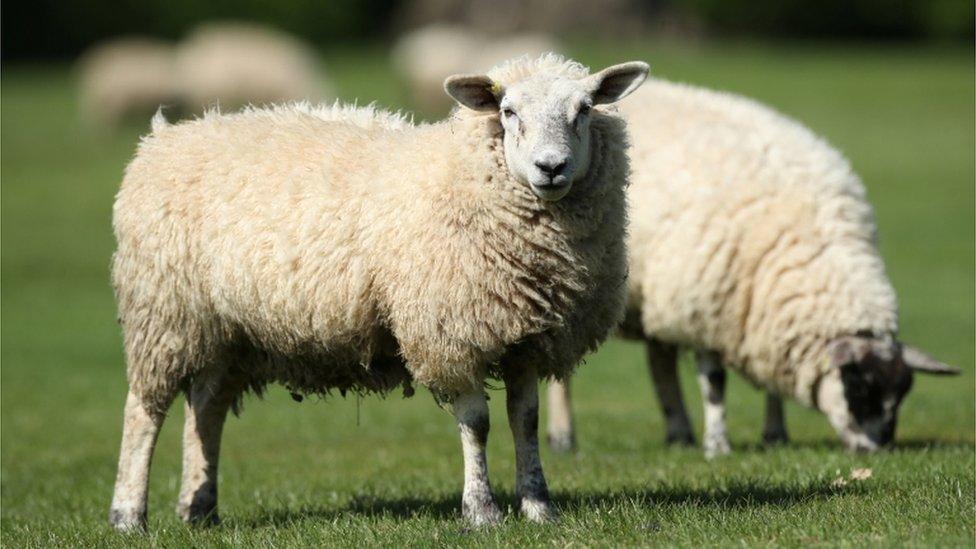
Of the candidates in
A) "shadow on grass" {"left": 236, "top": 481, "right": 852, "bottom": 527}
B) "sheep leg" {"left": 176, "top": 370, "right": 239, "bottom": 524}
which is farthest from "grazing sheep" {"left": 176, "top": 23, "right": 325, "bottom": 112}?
"shadow on grass" {"left": 236, "top": 481, "right": 852, "bottom": 527}

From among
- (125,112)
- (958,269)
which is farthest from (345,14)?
(958,269)

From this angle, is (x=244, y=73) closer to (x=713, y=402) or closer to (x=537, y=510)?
(x=713, y=402)

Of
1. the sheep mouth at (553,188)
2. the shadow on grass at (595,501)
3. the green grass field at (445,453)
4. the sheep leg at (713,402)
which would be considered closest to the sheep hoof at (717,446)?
the sheep leg at (713,402)

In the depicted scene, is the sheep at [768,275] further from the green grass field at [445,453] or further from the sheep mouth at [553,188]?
the sheep mouth at [553,188]

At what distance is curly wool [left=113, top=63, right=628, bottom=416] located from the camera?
6676mm

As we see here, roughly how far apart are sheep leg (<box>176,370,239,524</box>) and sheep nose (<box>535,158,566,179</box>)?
243 centimetres

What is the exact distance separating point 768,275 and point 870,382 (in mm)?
986

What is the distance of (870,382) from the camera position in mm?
9297

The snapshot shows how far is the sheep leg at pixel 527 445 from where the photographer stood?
6.87 metres

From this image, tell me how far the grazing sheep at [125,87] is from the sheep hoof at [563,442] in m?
→ 29.9

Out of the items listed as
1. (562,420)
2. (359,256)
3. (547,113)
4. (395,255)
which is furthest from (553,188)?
(562,420)

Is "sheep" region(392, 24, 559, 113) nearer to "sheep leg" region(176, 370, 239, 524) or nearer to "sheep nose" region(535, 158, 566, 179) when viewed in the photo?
"sheep leg" region(176, 370, 239, 524)

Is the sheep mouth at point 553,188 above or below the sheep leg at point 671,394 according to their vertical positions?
above

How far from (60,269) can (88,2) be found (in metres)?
28.1
